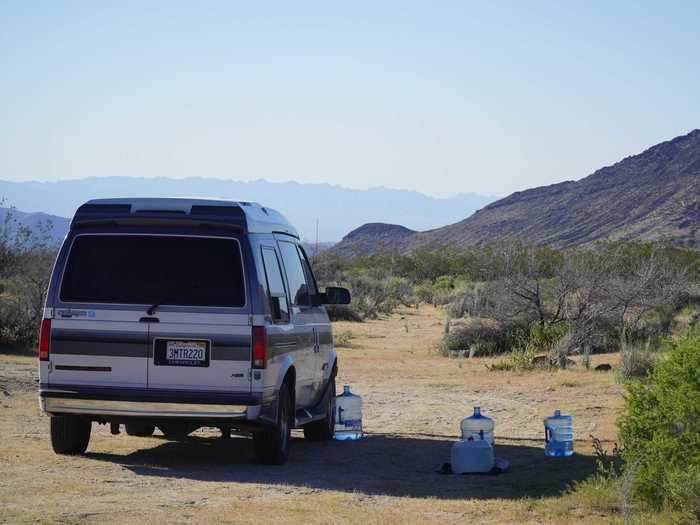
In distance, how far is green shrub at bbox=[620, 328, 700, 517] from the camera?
28.0 ft

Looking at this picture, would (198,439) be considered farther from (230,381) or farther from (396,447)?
(230,381)

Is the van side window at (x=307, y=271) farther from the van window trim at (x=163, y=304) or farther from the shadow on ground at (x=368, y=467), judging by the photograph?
the van window trim at (x=163, y=304)

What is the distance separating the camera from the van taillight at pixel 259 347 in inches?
418

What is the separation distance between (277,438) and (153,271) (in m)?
1.90

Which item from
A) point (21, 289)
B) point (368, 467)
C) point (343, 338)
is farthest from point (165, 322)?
point (343, 338)

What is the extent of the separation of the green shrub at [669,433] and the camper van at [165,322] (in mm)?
3268

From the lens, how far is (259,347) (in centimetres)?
1063

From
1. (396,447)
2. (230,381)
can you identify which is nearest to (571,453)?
(396,447)

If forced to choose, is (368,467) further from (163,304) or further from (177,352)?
(163,304)

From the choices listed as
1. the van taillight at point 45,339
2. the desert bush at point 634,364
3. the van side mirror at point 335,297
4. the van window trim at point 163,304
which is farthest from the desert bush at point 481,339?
the van taillight at point 45,339

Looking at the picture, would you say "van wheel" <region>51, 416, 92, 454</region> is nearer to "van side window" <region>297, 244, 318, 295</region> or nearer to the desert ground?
the desert ground

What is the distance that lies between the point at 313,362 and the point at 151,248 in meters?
2.65

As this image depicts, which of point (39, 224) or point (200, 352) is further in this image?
point (39, 224)

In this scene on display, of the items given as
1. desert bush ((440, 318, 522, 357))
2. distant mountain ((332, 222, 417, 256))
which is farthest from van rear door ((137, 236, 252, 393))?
distant mountain ((332, 222, 417, 256))
